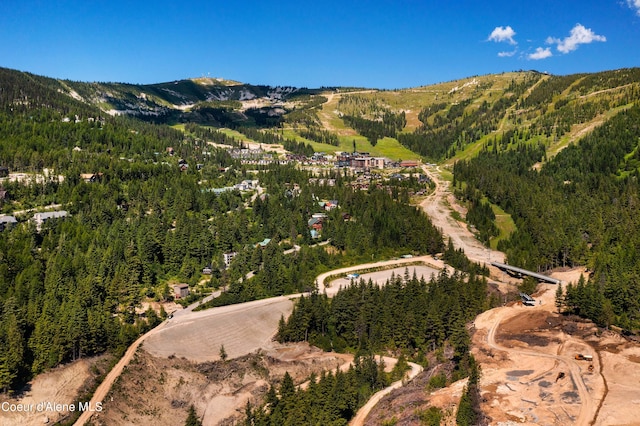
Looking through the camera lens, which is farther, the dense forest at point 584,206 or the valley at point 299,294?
the dense forest at point 584,206

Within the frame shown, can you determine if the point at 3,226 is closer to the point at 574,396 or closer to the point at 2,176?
the point at 2,176

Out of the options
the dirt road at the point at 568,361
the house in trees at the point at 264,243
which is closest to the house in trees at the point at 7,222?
the house in trees at the point at 264,243

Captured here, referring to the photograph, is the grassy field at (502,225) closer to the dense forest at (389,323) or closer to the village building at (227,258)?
the dense forest at (389,323)

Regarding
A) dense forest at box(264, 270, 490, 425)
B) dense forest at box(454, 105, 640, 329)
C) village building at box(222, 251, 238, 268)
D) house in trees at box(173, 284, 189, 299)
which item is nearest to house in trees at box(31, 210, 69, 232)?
house in trees at box(173, 284, 189, 299)

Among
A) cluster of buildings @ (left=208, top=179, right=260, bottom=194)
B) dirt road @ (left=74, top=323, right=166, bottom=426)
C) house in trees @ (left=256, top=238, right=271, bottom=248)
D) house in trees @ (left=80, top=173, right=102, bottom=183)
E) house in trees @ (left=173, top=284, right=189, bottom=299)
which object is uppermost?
house in trees @ (left=80, top=173, right=102, bottom=183)

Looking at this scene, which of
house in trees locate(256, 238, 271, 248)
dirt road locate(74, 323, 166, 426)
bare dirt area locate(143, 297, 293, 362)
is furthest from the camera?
house in trees locate(256, 238, 271, 248)

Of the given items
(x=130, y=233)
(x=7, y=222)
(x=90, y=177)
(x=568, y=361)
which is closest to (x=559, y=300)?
(x=568, y=361)

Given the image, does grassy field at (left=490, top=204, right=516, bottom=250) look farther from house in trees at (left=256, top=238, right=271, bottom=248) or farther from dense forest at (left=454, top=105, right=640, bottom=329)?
house in trees at (left=256, top=238, right=271, bottom=248)
